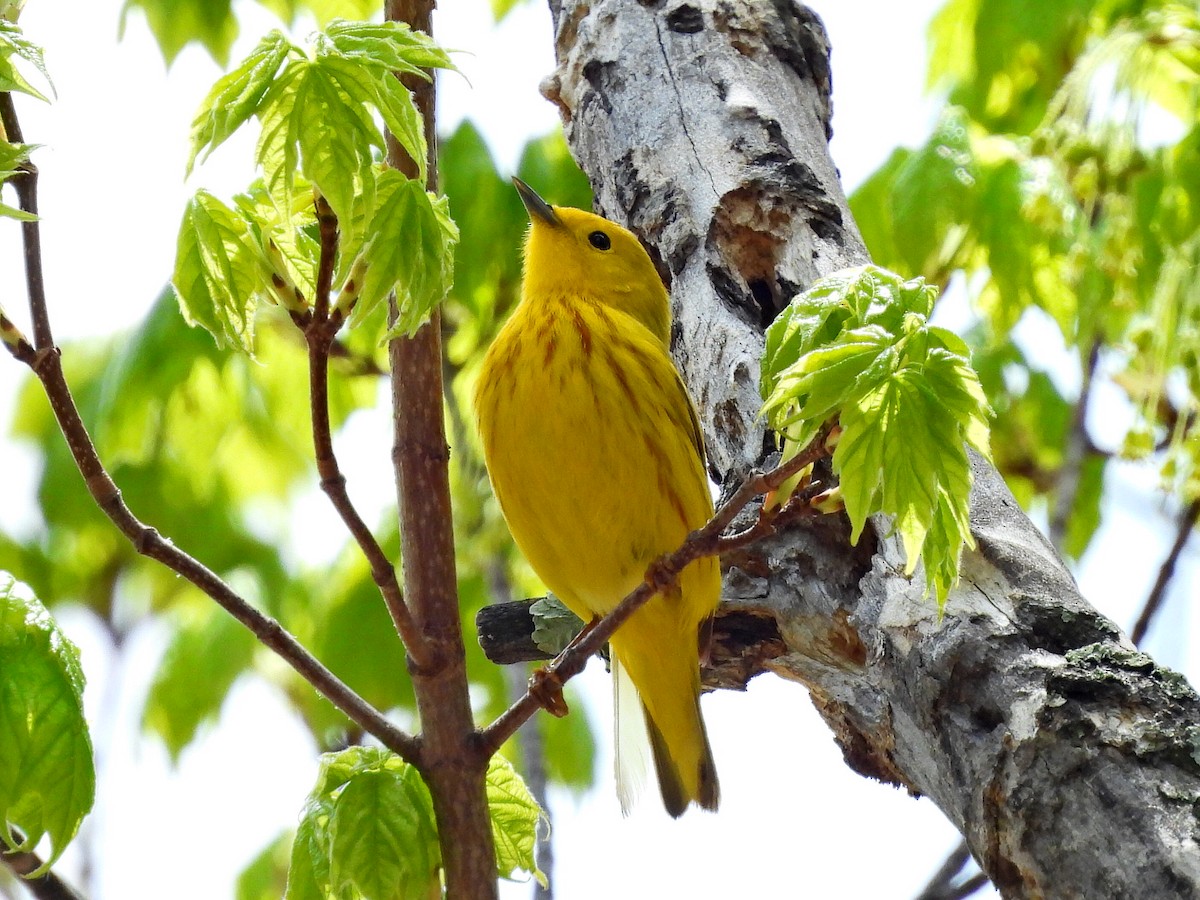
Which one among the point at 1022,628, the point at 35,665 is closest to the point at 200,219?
the point at 35,665

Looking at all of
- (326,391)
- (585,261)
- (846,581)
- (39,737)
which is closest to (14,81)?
(326,391)

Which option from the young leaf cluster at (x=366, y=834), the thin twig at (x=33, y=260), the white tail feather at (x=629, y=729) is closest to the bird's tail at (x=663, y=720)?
the white tail feather at (x=629, y=729)

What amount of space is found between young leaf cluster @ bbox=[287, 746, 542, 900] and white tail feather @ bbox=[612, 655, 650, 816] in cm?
147

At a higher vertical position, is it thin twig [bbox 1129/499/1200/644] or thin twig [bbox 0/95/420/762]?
thin twig [bbox 0/95/420/762]

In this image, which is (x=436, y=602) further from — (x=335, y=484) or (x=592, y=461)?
(x=592, y=461)

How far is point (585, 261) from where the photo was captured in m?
3.79

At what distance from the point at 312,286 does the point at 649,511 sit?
143 centimetres

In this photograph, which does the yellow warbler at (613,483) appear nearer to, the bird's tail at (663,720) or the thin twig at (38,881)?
the bird's tail at (663,720)

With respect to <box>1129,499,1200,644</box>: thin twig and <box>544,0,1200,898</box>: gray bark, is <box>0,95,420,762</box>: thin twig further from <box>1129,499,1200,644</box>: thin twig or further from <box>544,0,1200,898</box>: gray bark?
<box>1129,499,1200,644</box>: thin twig

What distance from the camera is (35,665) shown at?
165cm

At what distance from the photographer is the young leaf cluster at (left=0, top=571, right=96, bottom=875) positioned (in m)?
1.62

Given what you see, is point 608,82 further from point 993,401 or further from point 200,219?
point 993,401

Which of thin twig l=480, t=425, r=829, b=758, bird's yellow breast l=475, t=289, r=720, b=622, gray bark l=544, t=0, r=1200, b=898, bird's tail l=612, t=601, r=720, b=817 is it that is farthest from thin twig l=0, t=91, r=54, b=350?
bird's tail l=612, t=601, r=720, b=817

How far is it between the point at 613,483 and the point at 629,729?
0.85 m
